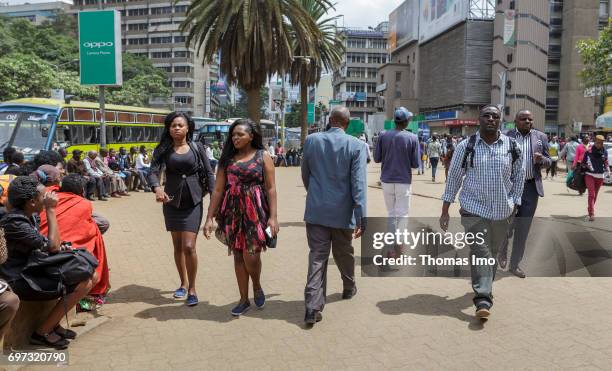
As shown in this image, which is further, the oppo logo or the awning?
the awning

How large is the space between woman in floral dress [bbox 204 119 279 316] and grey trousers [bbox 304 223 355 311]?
36 centimetres

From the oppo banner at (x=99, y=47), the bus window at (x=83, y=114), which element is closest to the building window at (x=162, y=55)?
the bus window at (x=83, y=114)

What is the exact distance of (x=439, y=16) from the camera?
73625mm

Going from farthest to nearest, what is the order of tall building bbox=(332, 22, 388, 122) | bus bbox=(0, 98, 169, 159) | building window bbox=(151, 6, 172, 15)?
tall building bbox=(332, 22, 388, 122) → building window bbox=(151, 6, 172, 15) → bus bbox=(0, 98, 169, 159)

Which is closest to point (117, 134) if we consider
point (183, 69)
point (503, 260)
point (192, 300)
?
point (192, 300)

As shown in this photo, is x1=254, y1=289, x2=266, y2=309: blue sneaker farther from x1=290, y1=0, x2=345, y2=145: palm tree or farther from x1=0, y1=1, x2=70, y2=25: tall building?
x1=0, y1=1, x2=70, y2=25: tall building

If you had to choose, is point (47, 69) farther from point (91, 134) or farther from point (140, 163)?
point (140, 163)

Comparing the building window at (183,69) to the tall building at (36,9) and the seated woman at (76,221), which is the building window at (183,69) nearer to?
the tall building at (36,9)

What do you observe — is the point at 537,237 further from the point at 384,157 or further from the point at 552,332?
the point at 552,332

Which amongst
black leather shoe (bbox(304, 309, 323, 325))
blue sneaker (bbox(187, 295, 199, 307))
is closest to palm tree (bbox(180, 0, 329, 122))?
blue sneaker (bbox(187, 295, 199, 307))

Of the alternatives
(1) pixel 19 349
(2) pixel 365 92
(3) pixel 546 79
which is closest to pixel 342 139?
(1) pixel 19 349

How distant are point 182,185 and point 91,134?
17.5 metres

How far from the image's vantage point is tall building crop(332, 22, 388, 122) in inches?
4311

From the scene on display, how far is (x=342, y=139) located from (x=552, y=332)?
2314 millimetres
